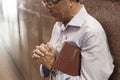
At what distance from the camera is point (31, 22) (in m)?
2.82

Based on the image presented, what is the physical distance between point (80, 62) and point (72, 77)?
0.25ft

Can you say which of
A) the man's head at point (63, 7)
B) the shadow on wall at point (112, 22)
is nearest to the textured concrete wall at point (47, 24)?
the shadow on wall at point (112, 22)

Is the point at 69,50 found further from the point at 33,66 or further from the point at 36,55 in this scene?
the point at 33,66

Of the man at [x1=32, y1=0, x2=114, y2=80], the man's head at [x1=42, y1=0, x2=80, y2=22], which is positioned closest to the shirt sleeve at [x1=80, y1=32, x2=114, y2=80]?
the man at [x1=32, y1=0, x2=114, y2=80]

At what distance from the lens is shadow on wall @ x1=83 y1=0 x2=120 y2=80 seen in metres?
1.13

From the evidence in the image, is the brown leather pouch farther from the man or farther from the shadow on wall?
the shadow on wall

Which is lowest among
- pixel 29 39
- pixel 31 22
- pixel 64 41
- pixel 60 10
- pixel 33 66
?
pixel 33 66

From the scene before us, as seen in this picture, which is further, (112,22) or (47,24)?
(47,24)

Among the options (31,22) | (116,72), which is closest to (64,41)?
(116,72)

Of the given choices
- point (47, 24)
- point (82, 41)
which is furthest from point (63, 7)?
point (47, 24)

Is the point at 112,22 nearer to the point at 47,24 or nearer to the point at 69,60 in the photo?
the point at 69,60

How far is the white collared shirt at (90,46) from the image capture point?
105cm

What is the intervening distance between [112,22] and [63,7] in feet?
0.78

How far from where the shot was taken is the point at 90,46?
3.46 ft
